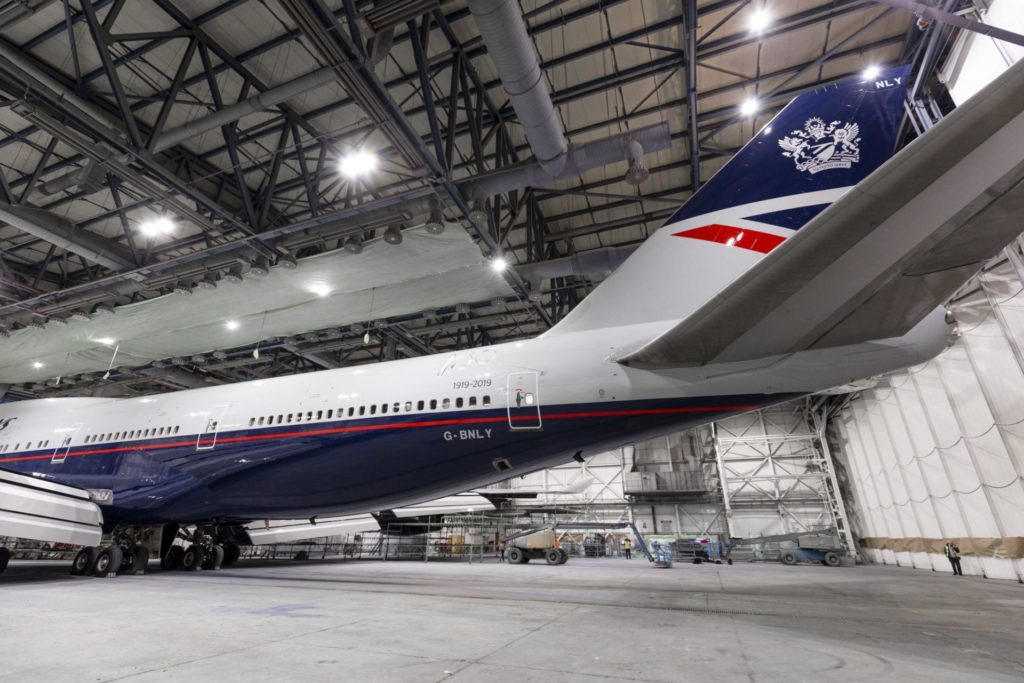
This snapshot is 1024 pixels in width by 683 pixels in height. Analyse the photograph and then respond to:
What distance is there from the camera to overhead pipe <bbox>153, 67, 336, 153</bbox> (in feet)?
20.8

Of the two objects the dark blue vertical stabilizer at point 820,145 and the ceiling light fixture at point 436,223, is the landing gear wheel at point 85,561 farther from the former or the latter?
the dark blue vertical stabilizer at point 820,145

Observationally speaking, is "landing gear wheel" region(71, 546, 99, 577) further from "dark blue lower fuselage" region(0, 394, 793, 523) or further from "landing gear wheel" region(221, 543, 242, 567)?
"landing gear wheel" region(221, 543, 242, 567)

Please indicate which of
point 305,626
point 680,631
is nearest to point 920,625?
point 680,631

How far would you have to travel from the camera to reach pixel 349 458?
706 centimetres

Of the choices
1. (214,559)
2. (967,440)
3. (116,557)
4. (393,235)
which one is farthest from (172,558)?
(967,440)

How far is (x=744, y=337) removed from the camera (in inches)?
171

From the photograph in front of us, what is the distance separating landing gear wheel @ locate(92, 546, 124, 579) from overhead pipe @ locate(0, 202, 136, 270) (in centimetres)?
593

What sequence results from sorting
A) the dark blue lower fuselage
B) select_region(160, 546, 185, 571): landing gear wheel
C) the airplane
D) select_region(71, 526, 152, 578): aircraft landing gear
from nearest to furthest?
the airplane → the dark blue lower fuselage → select_region(71, 526, 152, 578): aircraft landing gear → select_region(160, 546, 185, 571): landing gear wheel

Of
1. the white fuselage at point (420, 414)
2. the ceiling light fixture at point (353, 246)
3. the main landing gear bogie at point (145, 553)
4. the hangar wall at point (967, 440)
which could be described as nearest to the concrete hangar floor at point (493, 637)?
the white fuselage at point (420, 414)

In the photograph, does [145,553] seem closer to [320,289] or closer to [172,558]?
[172,558]

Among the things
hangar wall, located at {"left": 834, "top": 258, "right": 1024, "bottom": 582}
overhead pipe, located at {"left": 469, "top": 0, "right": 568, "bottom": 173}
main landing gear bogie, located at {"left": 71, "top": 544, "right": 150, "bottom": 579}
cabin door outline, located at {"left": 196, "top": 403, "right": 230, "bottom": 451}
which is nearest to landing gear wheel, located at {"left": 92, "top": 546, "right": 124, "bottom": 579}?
main landing gear bogie, located at {"left": 71, "top": 544, "right": 150, "bottom": 579}

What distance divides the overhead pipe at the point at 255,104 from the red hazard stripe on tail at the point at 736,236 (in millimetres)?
5019

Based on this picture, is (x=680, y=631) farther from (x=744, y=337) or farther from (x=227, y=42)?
(x=227, y=42)

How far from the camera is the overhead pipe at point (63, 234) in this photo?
845 cm
